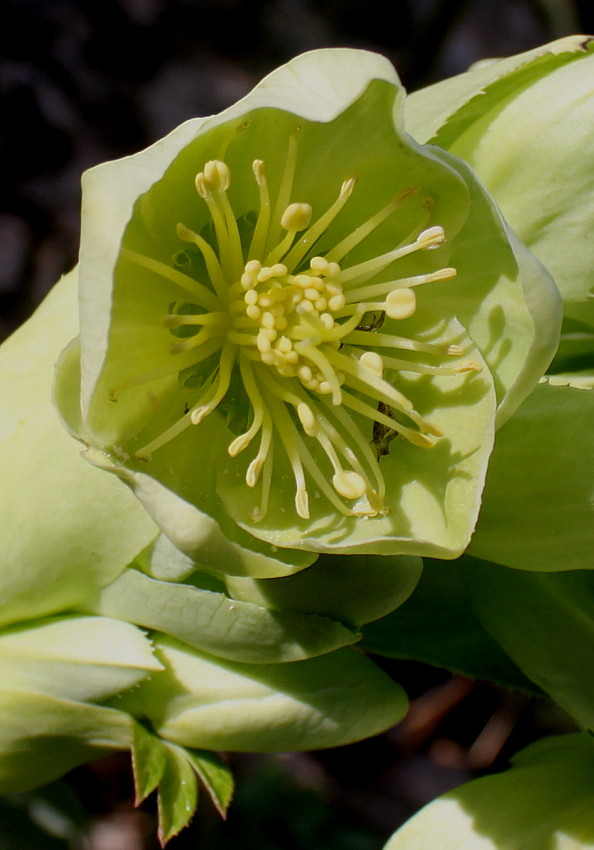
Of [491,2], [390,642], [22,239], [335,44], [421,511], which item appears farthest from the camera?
[491,2]

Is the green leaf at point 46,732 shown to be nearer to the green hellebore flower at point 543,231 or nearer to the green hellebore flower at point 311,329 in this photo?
the green hellebore flower at point 311,329

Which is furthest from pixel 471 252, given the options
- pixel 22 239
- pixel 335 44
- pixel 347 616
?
pixel 335 44

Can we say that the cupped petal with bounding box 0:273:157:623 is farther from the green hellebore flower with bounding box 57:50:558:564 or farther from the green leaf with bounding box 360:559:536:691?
the green leaf with bounding box 360:559:536:691

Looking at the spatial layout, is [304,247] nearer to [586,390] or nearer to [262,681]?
[586,390]

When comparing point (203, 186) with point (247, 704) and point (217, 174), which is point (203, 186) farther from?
point (247, 704)

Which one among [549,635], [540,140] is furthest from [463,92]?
Result: [549,635]

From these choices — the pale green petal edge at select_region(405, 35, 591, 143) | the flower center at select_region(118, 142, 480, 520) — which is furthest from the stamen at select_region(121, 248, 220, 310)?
the pale green petal edge at select_region(405, 35, 591, 143)
